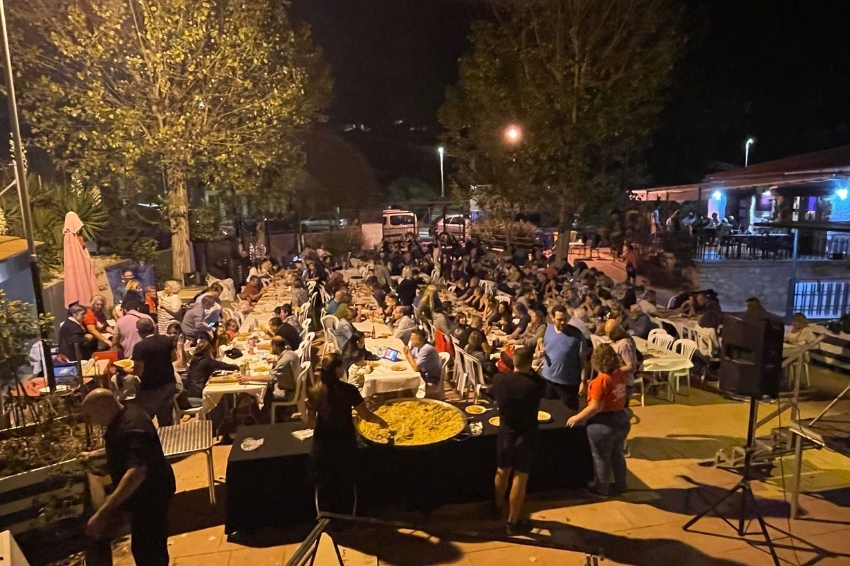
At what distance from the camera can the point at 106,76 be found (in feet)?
39.2

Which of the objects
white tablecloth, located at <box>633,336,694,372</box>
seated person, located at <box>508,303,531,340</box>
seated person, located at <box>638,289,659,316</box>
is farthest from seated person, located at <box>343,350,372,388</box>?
seated person, located at <box>638,289,659,316</box>

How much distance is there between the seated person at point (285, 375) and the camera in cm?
629

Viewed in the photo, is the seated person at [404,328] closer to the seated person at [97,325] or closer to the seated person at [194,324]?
the seated person at [194,324]

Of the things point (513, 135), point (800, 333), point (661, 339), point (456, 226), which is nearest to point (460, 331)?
point (661, 339)

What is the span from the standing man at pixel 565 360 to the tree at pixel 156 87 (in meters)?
9.08

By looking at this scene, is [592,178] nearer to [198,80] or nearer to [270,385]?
[198,80]

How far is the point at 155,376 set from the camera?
19.3 feet

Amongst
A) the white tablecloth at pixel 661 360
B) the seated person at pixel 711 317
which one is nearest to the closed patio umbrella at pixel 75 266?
the white tablecloth at pixel 661 360

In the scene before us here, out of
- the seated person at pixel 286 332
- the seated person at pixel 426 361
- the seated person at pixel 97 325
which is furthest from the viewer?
the seated person at pixel 97 325

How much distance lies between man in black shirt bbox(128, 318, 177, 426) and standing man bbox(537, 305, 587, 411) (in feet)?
12.9

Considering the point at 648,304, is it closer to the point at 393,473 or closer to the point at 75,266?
the point at 393,473

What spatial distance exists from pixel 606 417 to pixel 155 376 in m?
4.39

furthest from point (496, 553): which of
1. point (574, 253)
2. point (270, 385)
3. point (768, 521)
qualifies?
point (574, 253)

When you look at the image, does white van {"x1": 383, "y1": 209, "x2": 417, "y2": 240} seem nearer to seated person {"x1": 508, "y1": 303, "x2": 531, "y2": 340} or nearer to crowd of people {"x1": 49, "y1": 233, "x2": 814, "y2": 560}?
crowd of people {"x1": 49, "y1": 233, "x2": 814, "y2": 560}
